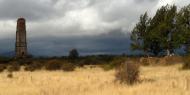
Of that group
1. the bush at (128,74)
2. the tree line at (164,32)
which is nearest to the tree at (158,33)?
the tree line at (164,32)

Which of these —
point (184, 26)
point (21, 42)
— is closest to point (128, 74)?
point (184, 26)

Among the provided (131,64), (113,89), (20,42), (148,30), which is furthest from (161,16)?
(20,42)

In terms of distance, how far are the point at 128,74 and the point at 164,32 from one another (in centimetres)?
4914

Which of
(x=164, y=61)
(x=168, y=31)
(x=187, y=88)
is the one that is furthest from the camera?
(x=168, y=31)

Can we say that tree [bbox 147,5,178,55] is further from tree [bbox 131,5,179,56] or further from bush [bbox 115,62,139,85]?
bush [bbox 115,62,139,85]

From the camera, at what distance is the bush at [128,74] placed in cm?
2436

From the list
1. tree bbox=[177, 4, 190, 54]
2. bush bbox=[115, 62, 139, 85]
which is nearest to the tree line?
tree bbox=[177, 4, 190, 54]

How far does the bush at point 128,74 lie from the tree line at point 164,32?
4228 centimetres

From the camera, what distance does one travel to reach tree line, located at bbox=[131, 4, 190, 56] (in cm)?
6781

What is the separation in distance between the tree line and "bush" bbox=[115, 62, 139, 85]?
42.3 m

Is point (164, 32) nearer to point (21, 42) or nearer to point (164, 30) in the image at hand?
point (164, 30)

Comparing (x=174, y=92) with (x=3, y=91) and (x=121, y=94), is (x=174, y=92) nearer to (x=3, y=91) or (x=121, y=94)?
(x=121, y=94)

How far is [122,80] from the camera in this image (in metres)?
24.6

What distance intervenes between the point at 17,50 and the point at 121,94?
110 metres
